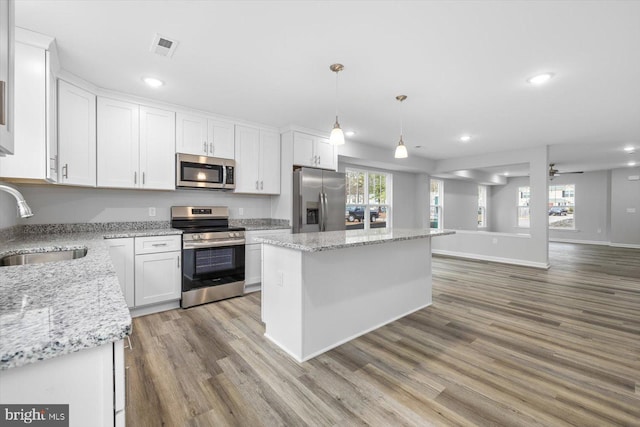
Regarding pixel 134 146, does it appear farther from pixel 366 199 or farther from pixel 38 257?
pixel 366 199

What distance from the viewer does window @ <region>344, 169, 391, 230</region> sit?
6.25m

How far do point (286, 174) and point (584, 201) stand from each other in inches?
407

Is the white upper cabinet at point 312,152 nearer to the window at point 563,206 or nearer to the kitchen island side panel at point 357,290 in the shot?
the kitchen island side panel at point 357,290

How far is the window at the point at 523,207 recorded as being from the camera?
10.4m

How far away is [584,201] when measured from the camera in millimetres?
9289

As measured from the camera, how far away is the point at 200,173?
3.71 meters

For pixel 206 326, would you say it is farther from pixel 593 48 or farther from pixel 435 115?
pixel 593 48

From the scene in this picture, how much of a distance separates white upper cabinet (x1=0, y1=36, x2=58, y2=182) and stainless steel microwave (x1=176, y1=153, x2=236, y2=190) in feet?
4.42

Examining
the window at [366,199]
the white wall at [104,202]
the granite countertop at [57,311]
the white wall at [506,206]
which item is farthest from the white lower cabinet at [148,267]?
the white wall at [506,206]

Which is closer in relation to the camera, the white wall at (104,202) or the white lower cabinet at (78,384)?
the white lower cabinet at (78,384)

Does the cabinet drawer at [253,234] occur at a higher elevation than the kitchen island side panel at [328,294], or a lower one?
higher

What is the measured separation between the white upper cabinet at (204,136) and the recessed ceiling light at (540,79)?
3519mm

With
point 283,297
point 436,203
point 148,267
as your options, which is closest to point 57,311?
point 283,297

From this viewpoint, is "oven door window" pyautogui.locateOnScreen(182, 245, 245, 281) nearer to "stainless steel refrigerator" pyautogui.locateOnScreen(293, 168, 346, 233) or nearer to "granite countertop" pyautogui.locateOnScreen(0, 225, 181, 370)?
"stainless steel refrigerator" pyautogui.locateOnScreen(293, 168, 346, 233)
